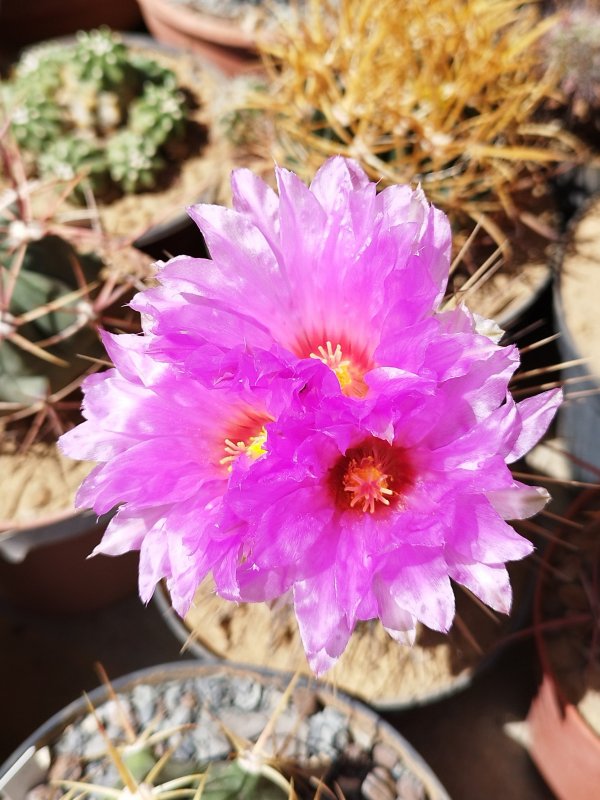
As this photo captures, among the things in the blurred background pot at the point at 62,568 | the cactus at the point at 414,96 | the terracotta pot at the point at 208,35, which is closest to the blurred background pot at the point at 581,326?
the cactus at the point at 414,96

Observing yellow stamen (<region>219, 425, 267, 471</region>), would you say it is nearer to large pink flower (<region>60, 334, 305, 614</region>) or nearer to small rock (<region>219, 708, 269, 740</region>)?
large pink flower (<region>60, 334, 305, 614</region>)

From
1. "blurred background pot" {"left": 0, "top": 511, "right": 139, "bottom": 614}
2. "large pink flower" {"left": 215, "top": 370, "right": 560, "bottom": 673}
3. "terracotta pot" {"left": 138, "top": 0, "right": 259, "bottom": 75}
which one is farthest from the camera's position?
"terracotta pot" {"left": 138, "top": 0, "right": 259, "bottom": 75}

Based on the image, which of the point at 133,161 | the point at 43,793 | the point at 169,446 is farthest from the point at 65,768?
the point at 133,161

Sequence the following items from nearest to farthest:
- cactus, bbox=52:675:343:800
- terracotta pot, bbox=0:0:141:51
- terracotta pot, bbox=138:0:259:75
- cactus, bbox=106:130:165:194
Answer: cactus, bbox=52:675:343:800, cactus, bbox=106:130:165:194, terracotta pot, bbox=138:0:259:75, terracotta pot, bbox=0:0:141:51

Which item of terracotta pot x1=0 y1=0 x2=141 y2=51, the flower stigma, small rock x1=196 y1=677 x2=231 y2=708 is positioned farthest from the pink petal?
terracotta pot x1=0 y1=0 x2=141 y2=51

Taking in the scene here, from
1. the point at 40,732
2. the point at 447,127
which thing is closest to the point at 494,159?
the point at 447,127

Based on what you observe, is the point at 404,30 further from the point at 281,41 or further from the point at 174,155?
the point at 174,155
